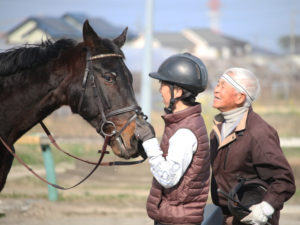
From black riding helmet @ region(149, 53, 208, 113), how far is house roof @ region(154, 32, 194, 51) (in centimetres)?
7120

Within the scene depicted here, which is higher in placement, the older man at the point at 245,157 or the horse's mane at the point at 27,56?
the horse's mane at the point at 27,56

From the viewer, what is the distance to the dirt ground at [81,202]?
22.3 feet

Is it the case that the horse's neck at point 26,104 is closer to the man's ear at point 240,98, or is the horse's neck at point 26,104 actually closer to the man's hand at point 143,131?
the man's hand at point 143,131

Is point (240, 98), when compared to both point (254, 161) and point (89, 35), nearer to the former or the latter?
point (254, 161)

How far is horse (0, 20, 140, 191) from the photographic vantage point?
11.6ft

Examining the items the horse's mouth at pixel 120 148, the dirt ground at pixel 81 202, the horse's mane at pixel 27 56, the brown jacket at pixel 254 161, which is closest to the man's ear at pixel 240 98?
the brown jacket at pixel 254 161

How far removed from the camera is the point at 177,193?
3.18 meters

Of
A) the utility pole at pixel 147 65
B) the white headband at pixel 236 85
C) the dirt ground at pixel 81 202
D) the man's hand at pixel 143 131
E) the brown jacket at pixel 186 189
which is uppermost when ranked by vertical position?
the white headband at pixel 236 85

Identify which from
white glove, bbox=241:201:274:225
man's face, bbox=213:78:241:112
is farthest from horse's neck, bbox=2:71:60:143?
white glove, bbox=241:201:274:225

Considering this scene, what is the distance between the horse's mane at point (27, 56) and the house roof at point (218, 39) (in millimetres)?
76746

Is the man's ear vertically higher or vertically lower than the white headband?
lower

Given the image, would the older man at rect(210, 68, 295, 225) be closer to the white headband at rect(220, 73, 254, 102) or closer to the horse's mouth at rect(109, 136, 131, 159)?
the white headband at rect(220, 73, 254, 102)

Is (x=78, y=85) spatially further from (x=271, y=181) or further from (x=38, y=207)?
(x=38, y=207)

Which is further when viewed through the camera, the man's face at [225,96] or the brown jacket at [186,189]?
the man's face at [225,96]
